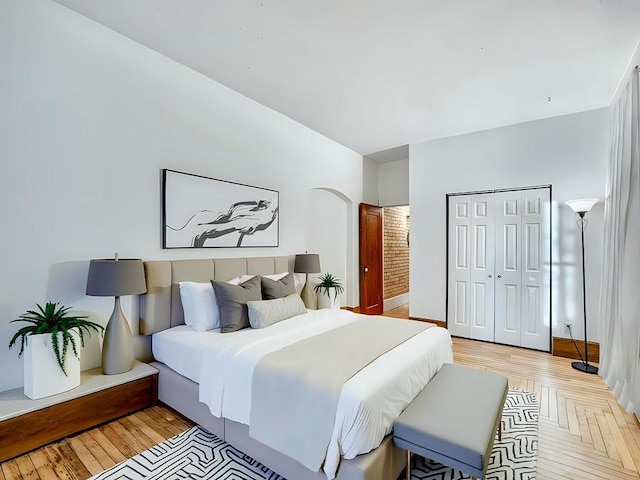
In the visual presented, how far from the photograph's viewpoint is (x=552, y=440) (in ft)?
7.30

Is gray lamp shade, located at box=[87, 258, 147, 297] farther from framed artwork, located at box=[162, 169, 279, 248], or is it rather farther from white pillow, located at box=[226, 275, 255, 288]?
white pillow, located at box=[226, 275, 255, 288]

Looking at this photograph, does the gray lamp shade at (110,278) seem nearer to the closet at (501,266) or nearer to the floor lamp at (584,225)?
the closet at (501,266)

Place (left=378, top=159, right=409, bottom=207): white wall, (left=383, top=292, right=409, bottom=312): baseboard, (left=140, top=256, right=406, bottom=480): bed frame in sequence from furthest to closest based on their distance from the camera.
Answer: (left=383, top=292, right=409, bottom=312): baseboard, (left=378, top=159, right=409, bottom=207): white wall, (left=140, top=256, right=406, bottom=480): bed frame

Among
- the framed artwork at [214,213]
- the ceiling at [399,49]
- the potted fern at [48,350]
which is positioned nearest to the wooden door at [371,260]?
the framed artwork at [214,213]

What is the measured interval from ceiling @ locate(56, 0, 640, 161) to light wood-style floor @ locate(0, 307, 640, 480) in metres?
2.99

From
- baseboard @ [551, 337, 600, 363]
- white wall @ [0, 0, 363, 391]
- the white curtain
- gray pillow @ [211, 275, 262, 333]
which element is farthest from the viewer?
baseboard @ [551, 337, 600, 363]

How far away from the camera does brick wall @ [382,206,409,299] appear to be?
6.59 metres

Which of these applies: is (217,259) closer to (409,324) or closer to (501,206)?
(409,324)

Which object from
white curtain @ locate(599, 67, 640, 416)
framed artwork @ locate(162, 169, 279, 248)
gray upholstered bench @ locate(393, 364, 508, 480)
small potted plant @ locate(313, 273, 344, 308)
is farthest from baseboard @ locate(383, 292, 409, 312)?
gray upholstered bench @ locate(393, 364, 508, 480)

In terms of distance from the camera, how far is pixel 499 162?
4.39 meters

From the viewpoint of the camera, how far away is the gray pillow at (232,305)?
2676 millimetres

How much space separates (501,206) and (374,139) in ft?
6.74

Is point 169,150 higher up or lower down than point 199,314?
higher up

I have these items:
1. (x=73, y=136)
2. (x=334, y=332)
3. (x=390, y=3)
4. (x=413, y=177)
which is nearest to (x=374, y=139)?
(x=413, y=177)
